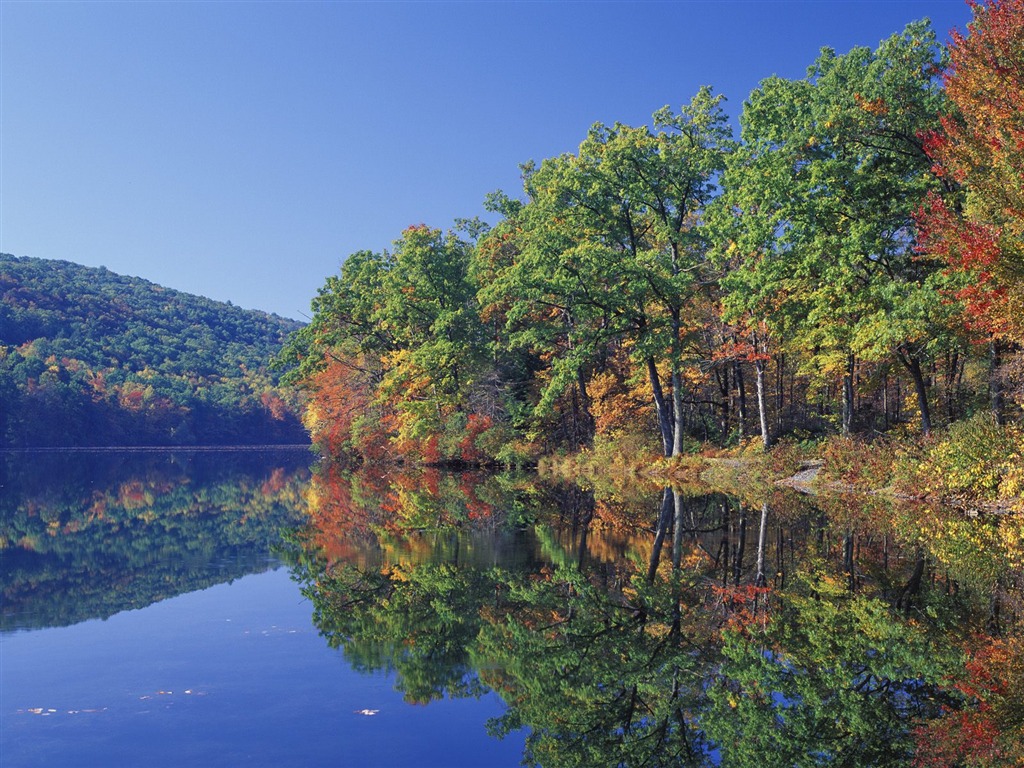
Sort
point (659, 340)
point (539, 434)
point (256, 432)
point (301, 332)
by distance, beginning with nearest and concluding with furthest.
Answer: point (659, 340), point (539, 434), point (301, 332), point (256, 432)

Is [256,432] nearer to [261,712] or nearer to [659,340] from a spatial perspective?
[659,340]

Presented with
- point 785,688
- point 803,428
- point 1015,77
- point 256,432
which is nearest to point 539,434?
point 803,428

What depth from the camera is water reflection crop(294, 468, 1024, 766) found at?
19.0 ft

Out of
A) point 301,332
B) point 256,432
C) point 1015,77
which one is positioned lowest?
point 256,432

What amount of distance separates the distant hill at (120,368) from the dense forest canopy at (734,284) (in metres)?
72.1

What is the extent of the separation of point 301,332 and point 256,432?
91076 millimetres

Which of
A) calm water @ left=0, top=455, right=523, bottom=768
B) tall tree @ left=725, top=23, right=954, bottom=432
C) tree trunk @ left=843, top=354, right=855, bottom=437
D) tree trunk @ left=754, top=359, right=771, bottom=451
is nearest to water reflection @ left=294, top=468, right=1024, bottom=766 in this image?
calm water @ left=0, top=455, right=523, bottom=768

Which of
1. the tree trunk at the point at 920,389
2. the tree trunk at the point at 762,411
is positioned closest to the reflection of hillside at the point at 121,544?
the tree trunk at the point at 762,411

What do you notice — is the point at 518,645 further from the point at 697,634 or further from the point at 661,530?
the point at 661,530

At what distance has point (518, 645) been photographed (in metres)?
8.14

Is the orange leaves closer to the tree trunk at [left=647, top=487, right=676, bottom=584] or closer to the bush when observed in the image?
the bush

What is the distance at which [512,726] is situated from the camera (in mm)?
6070

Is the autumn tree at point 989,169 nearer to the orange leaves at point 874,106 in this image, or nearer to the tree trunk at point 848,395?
the orange leaves at point 874,106

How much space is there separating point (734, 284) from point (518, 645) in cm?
2141
